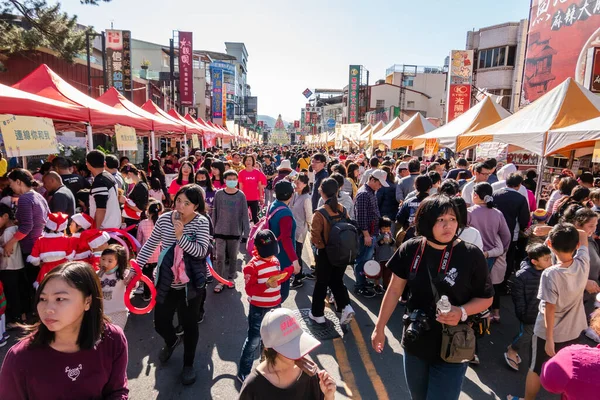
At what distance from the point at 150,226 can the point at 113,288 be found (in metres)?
1.67

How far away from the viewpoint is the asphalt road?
11.4 feet

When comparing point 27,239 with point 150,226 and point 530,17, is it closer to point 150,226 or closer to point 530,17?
point 150,226

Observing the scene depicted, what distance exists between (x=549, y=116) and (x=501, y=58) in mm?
23103

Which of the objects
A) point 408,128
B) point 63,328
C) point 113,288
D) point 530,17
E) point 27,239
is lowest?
point 113,288

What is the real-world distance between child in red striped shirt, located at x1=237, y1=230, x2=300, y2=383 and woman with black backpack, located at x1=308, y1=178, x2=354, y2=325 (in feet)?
3.41

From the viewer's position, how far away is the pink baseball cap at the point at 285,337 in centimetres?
186

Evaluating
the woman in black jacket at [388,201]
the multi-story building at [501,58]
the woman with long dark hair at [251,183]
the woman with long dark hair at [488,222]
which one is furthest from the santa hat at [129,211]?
the multi-story building at [501,58]

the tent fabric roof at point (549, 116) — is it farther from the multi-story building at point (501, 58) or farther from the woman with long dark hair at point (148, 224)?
the multi-story building at point (501, 58)

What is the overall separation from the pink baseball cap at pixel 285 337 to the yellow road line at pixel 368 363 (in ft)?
6.44

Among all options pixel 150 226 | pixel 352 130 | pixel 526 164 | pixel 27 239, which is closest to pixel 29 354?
pixel 27 239

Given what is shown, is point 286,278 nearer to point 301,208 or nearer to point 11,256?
point 301,208

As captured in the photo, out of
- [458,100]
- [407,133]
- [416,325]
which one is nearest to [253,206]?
[416,325]

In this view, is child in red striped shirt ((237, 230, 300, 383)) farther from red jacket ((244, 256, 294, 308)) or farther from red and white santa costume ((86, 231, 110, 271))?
red and white santa costume ((86, 231, 110, 271))

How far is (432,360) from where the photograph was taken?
2.42m
